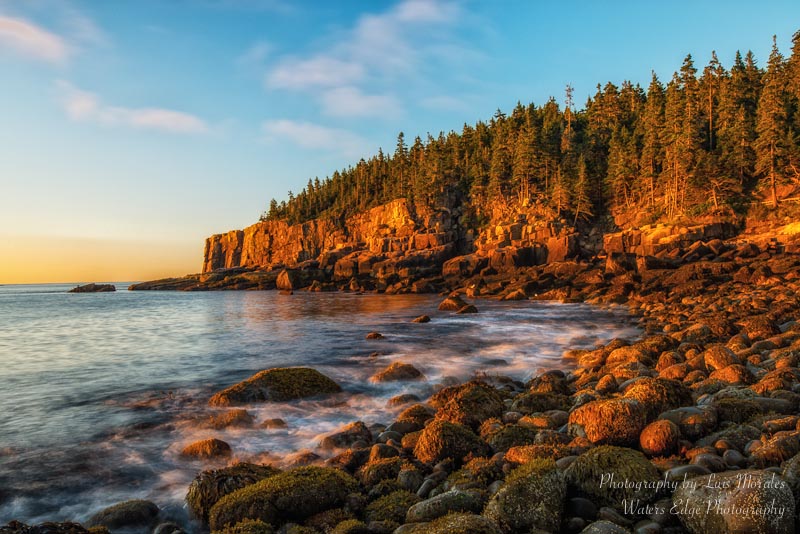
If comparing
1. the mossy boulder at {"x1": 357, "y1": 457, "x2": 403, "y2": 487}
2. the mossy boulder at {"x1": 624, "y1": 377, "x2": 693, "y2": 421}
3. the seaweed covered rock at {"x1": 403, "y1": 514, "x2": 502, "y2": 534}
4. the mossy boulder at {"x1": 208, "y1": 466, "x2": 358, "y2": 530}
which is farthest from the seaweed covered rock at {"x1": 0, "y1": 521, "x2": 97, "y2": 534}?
the mossy boulder at {"x1": 624, "y1": 377, "x2": 693, "y2": 421}

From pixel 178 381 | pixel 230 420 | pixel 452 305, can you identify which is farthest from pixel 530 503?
pixel 452 305

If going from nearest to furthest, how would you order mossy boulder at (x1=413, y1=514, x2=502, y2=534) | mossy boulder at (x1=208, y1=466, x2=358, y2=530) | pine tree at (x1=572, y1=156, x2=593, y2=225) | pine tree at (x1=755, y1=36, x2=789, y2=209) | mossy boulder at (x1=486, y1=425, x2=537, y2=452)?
mossy boulder at (x1=413, y1=514, x2=502, y2=534)
mossy boulder at (x1=208, y1=466, x2=358, y2=530)
mossy boulder at (x1=486, y1=425, x2=537, y2=452)
pine tree at (x1=755, y1=36, x2=789, y2=209)
pine tree at (x1=572, y1=156, x2=593, y2=225)

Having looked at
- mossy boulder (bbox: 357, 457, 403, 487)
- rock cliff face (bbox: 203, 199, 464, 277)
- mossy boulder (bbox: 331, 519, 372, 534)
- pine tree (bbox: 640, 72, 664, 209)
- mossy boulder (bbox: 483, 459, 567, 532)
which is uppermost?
pine tree (bbox: 640, 72, 664, 209)

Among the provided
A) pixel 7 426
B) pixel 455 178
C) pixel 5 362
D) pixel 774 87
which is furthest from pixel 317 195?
pixel 7 426

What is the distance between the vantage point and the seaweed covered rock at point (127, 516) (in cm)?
585

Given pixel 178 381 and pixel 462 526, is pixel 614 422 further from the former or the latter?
pixel 178 381

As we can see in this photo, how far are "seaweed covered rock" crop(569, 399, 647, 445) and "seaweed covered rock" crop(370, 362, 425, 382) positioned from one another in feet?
23.5

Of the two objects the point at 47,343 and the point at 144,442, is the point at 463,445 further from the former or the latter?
the point at 47,343

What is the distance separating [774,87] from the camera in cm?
5531

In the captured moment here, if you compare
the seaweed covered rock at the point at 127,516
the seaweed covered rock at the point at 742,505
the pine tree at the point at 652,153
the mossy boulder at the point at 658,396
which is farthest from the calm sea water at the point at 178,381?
the pine tree at the point at 652,153

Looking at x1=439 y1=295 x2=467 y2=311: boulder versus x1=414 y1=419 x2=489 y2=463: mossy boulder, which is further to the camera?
x1=439 y1=295 x2=467 y2=311: boulder

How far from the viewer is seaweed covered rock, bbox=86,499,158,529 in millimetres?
5852

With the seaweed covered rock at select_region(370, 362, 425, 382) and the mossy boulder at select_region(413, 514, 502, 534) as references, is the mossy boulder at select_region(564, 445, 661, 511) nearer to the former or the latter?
the mossy boulder at select_region(413, 514, 502, 534)

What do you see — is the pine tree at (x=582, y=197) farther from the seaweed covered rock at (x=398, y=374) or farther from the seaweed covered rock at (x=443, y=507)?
the seaweed covered rock at (x=443, y=507)
